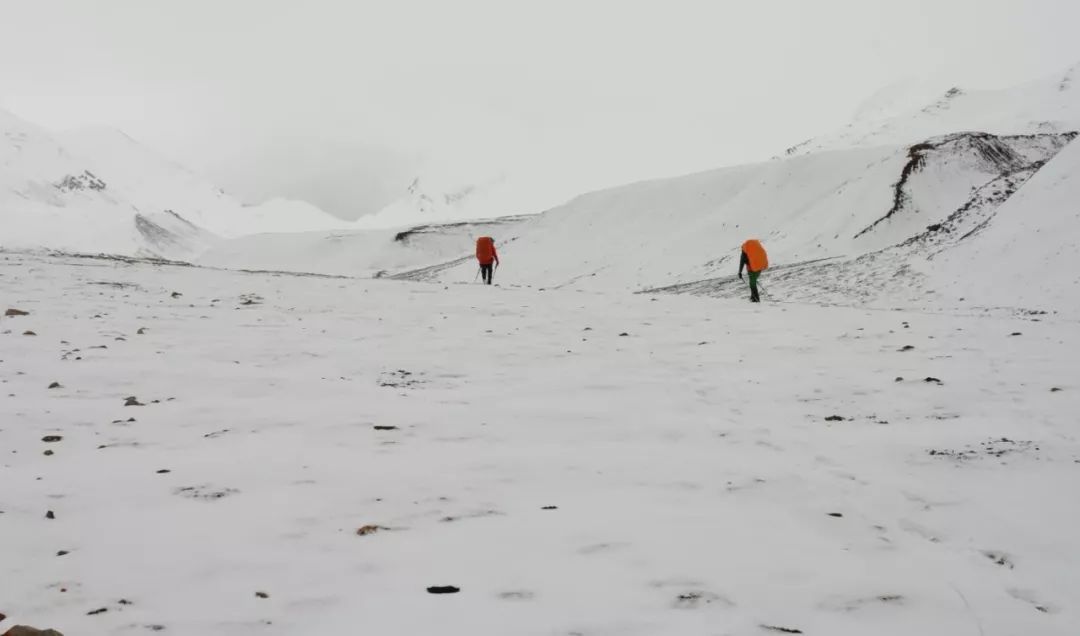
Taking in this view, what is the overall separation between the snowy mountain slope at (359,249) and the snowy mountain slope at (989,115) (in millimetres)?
29188

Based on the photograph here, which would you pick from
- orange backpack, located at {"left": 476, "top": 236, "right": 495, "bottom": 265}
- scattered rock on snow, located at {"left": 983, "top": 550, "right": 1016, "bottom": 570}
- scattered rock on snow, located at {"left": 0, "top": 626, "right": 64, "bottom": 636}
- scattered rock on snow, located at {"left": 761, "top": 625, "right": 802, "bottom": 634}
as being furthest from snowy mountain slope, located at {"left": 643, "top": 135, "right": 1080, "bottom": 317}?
scattered rock on snow, located at {"left": 0, "top": 626, "right": 64, "bottom": 636}

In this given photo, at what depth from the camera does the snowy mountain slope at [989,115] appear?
47.5 meters

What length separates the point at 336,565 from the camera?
2936mm

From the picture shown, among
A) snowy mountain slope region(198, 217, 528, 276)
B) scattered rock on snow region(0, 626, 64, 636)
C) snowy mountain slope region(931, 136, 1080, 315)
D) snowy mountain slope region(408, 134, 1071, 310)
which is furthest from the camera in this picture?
snowy mountain slope region(198, 217, 528, 276)

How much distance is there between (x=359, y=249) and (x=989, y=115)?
4983 centimetres

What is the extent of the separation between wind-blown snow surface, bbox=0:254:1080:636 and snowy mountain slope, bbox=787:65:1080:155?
47841 mm

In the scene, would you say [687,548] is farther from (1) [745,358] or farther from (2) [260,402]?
(1) [745,358]

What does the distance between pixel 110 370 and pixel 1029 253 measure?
17404mm

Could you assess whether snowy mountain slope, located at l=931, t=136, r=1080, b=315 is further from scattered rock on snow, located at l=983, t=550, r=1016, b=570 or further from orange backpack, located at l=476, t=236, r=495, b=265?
scattered rock on snow, located at l=983, t=550, r=1016, b=570

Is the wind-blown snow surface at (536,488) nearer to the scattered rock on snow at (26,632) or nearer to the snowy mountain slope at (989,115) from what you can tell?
the scattered rock on snow at (26,632)

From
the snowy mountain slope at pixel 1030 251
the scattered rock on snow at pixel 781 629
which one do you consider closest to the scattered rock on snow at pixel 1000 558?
the scattered rock on snow at pixel 781 629

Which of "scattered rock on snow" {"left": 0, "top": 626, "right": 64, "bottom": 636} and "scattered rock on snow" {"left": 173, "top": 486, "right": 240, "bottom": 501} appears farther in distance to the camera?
"scattered rock on snow" {"left": 173, "top": 486, "right": 240, "bottom": 501}

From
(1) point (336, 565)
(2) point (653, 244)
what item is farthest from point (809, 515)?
(2) point (653, 244)

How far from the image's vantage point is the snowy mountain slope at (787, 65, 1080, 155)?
47.5 meters
